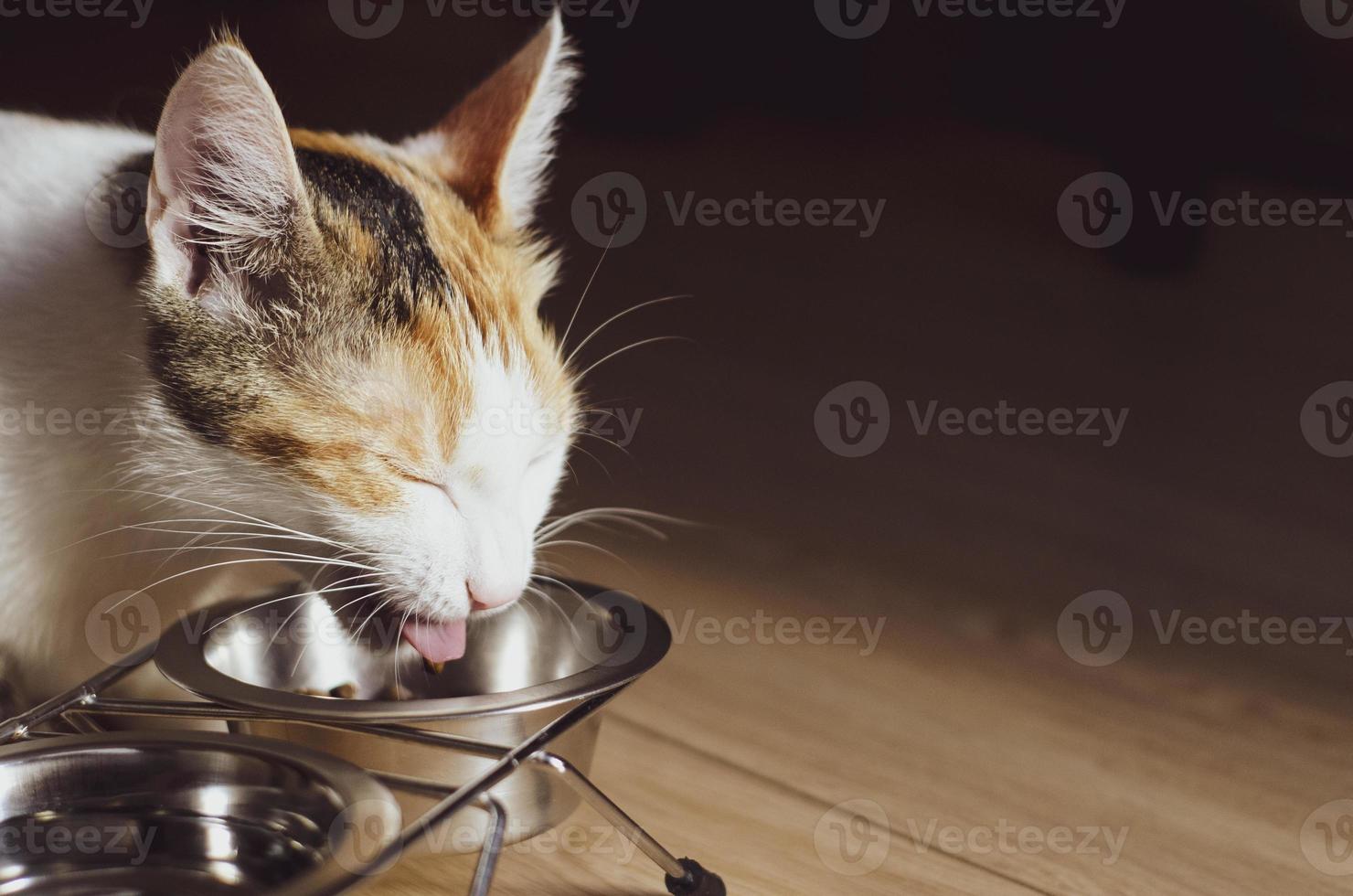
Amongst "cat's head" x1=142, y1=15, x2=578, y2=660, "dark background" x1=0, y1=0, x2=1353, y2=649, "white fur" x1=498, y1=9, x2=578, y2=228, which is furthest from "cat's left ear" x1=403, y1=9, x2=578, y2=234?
"dark background" x1=0, y1=0, x2=1353, y2=649

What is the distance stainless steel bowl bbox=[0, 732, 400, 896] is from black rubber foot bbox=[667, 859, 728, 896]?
0.23 m

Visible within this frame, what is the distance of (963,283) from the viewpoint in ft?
6.32

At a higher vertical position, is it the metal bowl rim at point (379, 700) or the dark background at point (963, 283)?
the dark background at point (963, 283)

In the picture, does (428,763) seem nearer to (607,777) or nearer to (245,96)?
(607,777)

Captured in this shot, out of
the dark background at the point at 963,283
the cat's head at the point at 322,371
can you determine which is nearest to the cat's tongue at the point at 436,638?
the cat's head at the point at 322,371

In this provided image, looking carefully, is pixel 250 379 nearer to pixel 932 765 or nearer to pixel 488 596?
pixel 488 596

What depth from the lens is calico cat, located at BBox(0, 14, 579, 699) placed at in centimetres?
73

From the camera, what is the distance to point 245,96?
680 mm

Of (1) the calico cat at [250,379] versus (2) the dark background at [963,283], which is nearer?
(1) the calico cat at [250,379]

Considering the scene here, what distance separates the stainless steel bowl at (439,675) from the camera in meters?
0.69


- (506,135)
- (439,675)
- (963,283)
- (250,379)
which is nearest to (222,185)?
(250,379)

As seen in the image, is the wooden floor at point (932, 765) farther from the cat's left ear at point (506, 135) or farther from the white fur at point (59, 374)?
the cat's left ear at point (506, 135)

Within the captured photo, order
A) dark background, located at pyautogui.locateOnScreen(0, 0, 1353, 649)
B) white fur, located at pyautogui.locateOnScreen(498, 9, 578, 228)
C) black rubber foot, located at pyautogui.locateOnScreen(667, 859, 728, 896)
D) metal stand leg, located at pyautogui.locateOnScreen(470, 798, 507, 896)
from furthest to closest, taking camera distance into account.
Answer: dark background, located at pyautogui.locateOnScreen(0, 0, 1353, 649) < white fur, located at pyautogui.locateOnScreen(498, 9, 578, 228) < black rubber foot, located at pyautogui.locateOnScreen(667, 859, 728, 896) < metal stand leg, located at pyautogui.locateOnScreen(470, 798, 507, 896)

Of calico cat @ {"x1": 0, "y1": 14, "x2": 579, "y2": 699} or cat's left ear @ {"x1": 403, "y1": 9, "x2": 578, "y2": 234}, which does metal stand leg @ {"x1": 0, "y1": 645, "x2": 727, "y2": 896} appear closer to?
calico cat @ {"x1": 0, "y1": 14, "x2": 579, "y2": 699}
